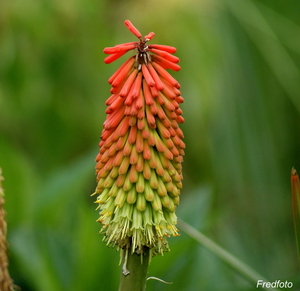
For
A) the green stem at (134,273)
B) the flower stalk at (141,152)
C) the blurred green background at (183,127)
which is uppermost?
the blurred green background at (183,127)

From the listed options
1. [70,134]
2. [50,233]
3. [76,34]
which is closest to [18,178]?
[50,233]

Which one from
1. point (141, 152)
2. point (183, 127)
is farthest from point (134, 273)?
point (183, 127)

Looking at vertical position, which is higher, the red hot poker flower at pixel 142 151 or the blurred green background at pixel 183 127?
the blurred green background at pixel 183 127

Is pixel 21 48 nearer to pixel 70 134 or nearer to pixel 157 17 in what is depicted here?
pixel 70 134

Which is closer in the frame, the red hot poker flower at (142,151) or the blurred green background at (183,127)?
the red hot poker flower at (142,151)

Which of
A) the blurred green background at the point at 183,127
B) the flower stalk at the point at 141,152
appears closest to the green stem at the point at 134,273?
the flower stalk at the point at 141,152

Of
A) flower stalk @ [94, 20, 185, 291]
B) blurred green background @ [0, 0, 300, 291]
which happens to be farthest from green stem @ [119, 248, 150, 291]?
blurred green background @ [0, 0, 300, 291]

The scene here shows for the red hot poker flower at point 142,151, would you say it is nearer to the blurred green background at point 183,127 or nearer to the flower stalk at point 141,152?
the flower stalk at point 141,152
